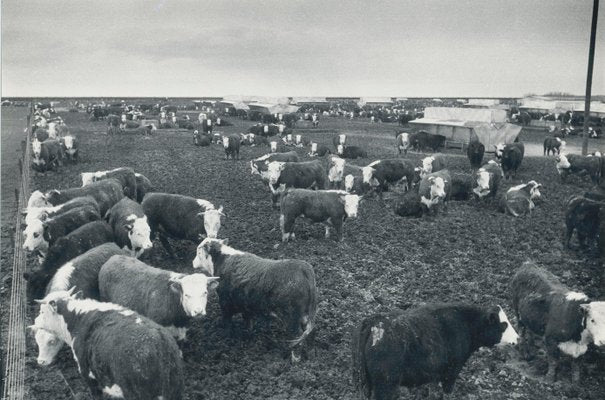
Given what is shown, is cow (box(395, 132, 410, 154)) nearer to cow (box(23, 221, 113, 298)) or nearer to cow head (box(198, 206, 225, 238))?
cow head (box(198, 206, 225, 238))

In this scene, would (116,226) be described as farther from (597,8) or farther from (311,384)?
(597,8)

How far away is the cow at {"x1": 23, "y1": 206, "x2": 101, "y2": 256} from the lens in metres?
8.38

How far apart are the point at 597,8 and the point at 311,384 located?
17.0 metres

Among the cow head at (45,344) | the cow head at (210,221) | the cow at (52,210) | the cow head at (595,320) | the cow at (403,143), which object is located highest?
the cow at (403,143)

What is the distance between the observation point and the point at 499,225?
12.2 meters

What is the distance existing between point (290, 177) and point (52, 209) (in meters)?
6.57

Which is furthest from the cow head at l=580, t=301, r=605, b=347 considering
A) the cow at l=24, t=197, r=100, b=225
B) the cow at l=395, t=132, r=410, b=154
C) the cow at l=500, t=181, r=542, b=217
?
the cow at l=395, t=132, r=410, b=154

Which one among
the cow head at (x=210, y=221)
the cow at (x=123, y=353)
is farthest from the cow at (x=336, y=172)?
the cow at (x=123, y=353)

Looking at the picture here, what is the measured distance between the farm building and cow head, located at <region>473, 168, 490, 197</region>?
12833 mm

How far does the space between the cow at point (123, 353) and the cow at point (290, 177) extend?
342 inches

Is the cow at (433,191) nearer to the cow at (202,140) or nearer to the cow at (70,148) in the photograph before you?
the cow at (70,148)

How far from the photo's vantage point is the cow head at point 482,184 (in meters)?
14.4

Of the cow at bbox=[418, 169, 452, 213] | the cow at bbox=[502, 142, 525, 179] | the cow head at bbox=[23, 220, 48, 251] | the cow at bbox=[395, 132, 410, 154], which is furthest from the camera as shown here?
the cow at bbox=[395, 132, 410, 154]

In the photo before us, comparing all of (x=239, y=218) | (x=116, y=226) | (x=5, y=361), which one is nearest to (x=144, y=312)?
(x=5, y=361)
